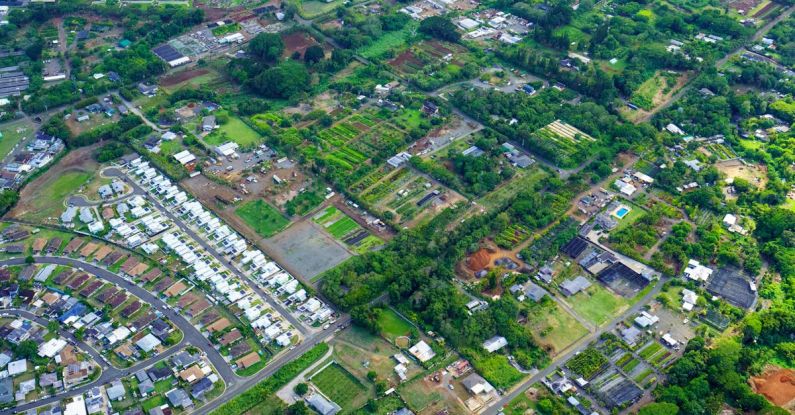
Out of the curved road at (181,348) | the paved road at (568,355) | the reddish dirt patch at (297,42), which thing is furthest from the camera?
the reddish dirt patch at (297,42)

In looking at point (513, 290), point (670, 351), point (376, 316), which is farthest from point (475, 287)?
point (670, 351)

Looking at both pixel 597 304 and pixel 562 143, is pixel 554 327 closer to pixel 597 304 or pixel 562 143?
pixel 597 304

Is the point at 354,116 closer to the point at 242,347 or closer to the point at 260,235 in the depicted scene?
the point at 260,235

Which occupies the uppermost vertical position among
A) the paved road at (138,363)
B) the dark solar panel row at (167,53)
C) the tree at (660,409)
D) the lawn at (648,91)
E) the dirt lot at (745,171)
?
the lawn at (648,91)

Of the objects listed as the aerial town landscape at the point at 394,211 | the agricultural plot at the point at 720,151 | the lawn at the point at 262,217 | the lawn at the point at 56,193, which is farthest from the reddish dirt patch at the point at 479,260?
the lawn at the point at 56,193

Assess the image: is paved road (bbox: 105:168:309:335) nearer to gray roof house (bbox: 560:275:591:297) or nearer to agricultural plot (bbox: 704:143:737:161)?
gray roof house (bbox: 560:275:591:297)

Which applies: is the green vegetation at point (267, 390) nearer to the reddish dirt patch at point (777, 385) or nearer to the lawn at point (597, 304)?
the lawn at point (597, 304)

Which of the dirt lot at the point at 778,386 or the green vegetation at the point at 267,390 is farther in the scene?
the dirt lot at the point at 778,386
